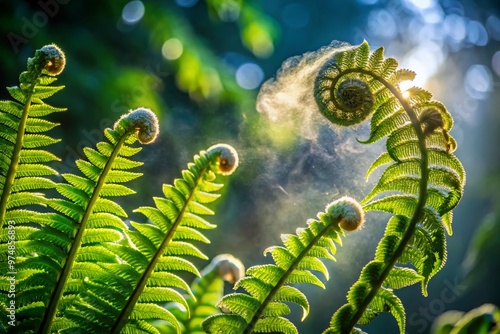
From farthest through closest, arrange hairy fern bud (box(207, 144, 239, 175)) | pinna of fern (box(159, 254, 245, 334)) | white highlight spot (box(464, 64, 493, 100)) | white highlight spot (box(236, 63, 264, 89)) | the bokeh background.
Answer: white highlight spot (box(464, 64, 493, 100)), white highlight spot (box(236, 63, 264, 89)), the bokeh background, pinna of fern (box(159, 254, 245, 334)), hairy fern bud (box(207, 144, 239, 175))

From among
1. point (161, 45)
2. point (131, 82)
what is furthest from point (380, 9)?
point (131, 82)

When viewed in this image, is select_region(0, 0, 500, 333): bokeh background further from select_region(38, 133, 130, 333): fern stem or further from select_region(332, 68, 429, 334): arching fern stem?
select_region(38, 133, 130, 333): fern stem

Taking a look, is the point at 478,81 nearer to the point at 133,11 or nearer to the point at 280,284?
the point at 133,11

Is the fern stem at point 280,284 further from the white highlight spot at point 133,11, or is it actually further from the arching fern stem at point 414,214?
the white highlight spot at point 133,11

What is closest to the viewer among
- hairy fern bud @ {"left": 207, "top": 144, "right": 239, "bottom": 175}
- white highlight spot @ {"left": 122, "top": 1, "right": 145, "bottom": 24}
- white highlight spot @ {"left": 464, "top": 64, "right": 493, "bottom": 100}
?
hairy fern bud @ {"left": 207, "top": 144, "right": 239, "bottom": 175}

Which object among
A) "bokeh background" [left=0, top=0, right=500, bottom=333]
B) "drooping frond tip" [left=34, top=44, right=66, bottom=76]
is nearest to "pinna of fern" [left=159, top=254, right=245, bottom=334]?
"bokeh background" [left=0, top=0, right=500, bottom=333]

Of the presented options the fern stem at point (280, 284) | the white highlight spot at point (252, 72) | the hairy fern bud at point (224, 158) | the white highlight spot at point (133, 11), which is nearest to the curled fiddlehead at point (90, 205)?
the hairy fern bud at point (224, 158)

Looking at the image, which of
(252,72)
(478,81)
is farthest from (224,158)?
(478,81)

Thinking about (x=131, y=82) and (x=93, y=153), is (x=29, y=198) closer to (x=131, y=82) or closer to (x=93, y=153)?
(x=93, y=153)
